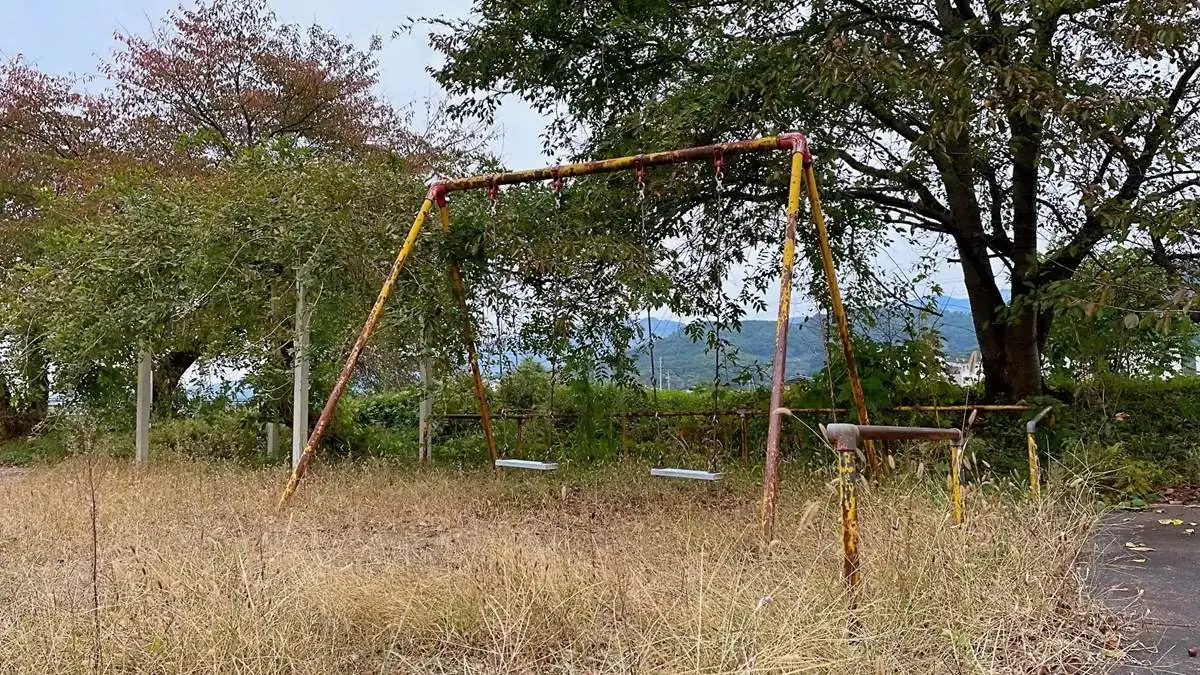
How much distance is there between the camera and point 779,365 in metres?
4.89

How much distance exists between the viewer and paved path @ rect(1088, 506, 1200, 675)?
3.13m

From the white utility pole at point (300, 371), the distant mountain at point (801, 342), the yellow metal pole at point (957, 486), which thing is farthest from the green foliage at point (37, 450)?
the yellow metal pole at point (957, 486)

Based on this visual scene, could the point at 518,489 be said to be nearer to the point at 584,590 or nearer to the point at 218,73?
the point at 584,590

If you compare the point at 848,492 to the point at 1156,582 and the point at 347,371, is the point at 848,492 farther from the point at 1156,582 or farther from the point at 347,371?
the point at 347,371

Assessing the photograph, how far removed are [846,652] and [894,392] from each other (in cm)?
631

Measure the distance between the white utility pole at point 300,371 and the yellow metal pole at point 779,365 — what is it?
4.03m

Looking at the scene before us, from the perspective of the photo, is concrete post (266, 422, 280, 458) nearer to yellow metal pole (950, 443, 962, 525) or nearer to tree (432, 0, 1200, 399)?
tree (432, 0, 1200, 399)

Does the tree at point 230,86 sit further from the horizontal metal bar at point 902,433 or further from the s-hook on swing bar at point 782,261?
the horizontal metal bar at point 902,433

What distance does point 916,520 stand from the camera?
150 inches

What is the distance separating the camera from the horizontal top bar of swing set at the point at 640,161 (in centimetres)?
556

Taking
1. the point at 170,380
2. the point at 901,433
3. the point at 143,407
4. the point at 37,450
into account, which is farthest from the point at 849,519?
the point at 37,450

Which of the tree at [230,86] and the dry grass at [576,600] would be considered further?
the tree at [230,86]

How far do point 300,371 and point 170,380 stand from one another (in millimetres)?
4764

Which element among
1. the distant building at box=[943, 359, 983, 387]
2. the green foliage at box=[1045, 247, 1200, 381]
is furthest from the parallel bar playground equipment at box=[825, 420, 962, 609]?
the distant building at box=[943, 359, 983, 387]
